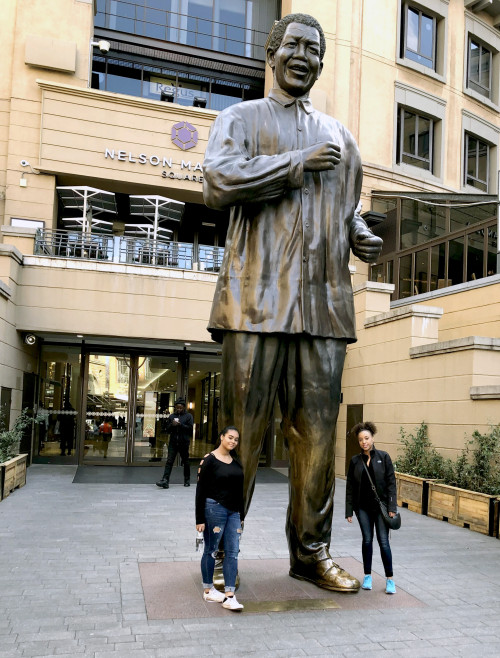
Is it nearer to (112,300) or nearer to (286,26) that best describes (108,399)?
(112,300)

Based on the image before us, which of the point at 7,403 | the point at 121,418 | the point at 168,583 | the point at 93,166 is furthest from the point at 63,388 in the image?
the point at 168,583

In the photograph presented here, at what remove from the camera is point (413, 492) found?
10664mm

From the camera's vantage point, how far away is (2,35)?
1822 centimetres

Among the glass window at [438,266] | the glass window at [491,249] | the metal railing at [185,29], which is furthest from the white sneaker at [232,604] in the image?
the metal railing at [185,29]

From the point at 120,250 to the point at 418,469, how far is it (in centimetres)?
929

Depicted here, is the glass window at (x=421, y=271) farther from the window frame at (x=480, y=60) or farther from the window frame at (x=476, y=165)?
the window frame at (x=480, y=60)

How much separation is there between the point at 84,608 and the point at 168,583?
0.71 m

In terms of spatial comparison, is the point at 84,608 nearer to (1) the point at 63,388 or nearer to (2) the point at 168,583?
(2) the point at 168,583

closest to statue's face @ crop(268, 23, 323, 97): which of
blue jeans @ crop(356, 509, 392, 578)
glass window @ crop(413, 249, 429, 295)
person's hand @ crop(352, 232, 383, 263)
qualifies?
person's hand @ crop(352, 232, 383, 263)

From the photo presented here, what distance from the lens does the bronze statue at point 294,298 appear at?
4.66 meters

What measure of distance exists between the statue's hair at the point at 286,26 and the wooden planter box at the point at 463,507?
6532 mm

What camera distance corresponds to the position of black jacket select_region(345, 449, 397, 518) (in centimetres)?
565

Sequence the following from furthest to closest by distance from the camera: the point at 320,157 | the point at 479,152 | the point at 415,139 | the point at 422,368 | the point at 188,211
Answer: the point at 479,152 → the point at 415,139 → the point at 188,211 → the point at 422,368 → the point at 320,157

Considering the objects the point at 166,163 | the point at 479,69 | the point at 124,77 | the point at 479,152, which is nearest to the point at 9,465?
the point at 166,163
